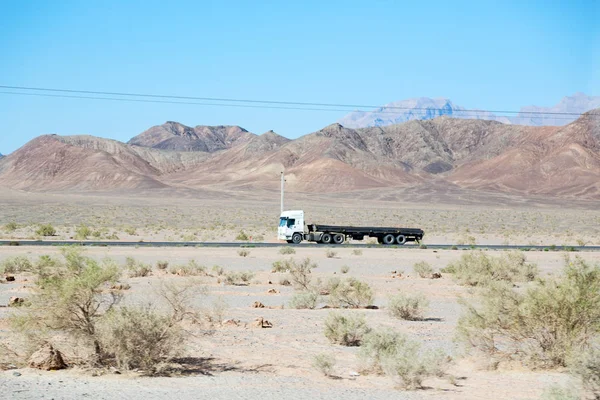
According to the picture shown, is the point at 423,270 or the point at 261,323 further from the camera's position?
the point at 423,270

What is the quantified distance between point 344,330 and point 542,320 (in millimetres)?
4144

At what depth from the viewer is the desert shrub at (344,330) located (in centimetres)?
1570

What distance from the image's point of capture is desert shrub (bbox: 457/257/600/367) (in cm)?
1310

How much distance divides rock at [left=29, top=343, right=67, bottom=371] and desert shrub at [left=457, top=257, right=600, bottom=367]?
6.97 m

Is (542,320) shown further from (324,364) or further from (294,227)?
(294,227)

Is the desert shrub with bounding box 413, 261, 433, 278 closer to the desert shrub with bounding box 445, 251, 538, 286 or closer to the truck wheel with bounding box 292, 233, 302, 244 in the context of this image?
the desert shrub with bounding box 445, 251, 538, 286

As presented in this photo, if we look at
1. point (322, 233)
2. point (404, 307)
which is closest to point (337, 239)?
point (322, 233)

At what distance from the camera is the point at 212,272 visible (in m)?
32.2

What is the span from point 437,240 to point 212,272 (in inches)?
1340

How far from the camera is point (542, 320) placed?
13242 millimetres

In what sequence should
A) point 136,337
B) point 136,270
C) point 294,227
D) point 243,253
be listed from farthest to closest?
point 294,227 → point 243,253 → point 136,270 → point 136,337

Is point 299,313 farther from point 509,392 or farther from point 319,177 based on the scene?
point 319,177

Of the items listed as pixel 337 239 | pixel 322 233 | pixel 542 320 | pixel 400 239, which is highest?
pixel 322 233

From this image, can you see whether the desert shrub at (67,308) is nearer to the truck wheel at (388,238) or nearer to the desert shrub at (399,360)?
the desert shrub at (399,360)
